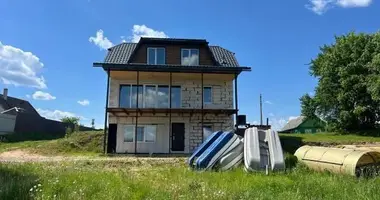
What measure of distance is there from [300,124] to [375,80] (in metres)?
31.1

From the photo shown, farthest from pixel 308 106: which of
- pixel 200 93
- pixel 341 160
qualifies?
pixel 341 160

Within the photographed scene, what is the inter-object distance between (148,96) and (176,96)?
1.88 metres

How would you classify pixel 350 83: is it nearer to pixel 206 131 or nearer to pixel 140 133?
pixel 206 131

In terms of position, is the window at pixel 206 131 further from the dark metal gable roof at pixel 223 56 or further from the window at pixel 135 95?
the window at pixel 135 95

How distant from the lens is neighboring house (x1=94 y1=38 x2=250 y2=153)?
898 inches

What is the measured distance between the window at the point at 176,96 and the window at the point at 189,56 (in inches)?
69.9

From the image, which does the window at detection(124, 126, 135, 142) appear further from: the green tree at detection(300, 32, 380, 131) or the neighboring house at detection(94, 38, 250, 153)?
the green tree at detection(300, 32, 380, 131)

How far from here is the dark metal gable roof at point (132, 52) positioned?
23027mm

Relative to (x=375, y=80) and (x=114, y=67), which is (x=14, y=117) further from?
(x=375, y=80)

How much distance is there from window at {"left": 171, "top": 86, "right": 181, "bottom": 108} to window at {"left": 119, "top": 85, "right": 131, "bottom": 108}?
289cm

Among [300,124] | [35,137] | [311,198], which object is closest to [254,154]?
[311,198]

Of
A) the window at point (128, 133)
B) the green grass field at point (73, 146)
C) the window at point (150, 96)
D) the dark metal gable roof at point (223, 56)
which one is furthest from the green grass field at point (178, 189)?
the dark metal gable roof at point (223, 56)

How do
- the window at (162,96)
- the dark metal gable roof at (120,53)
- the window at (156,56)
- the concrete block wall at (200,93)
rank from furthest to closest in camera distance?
the concrete block wall at (200,93) → the window at (156,56) → the window at (162,96) → the dark metal gable roof at (120,53)

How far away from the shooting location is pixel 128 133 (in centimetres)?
2312
